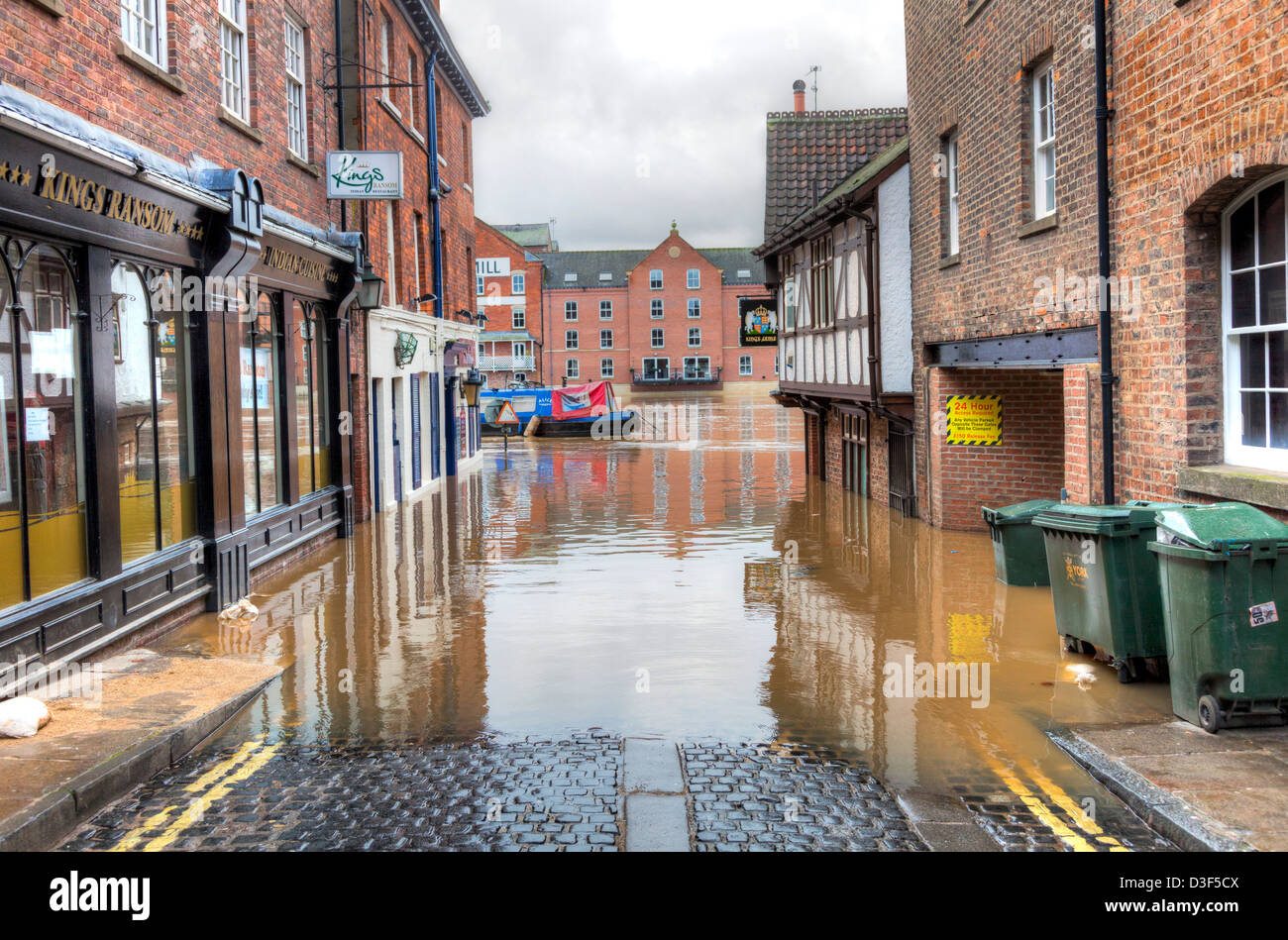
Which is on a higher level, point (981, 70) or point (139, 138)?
point (981, 70)

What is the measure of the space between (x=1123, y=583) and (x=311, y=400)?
36.4ft

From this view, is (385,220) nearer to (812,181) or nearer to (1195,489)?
(812,181)

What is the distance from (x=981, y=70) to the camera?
45.0ft

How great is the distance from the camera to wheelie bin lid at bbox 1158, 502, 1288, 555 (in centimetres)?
646

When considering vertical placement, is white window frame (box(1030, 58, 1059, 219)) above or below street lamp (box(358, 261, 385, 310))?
above

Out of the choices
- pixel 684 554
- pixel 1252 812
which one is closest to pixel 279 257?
pixel 684 554

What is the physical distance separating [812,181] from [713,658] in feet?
57.2

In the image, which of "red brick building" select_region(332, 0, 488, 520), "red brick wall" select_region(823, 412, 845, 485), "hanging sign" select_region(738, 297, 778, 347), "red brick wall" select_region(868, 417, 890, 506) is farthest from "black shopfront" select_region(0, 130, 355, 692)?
"hanging sign" select_region(738, 297, 778, 347)

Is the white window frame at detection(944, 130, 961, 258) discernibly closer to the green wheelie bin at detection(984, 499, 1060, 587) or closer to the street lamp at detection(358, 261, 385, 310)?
the green wheelie bin at detection(984, 499, 1060, 587)

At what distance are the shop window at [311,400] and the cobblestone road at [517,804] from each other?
8678 mm

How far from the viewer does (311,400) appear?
1557 centimetres

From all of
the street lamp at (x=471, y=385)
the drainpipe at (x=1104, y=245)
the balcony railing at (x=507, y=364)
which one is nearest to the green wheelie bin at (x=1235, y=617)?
the drainpipe at (x=1104, y=245)

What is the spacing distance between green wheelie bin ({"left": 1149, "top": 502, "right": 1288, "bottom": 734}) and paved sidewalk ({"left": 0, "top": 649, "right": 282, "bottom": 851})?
232 inches
